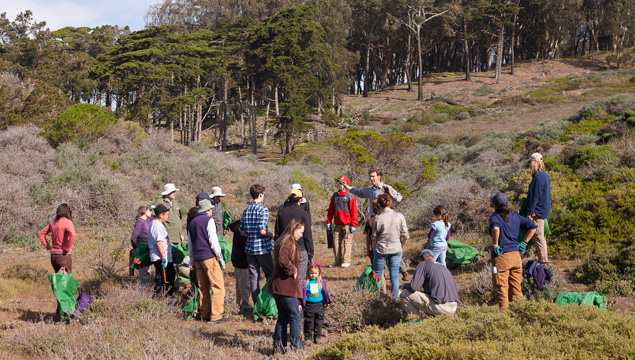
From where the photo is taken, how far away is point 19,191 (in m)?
10.5

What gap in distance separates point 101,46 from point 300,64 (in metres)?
21.7

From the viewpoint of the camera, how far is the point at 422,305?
4664 millimetres

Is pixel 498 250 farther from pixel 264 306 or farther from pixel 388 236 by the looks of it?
pixel 264 306

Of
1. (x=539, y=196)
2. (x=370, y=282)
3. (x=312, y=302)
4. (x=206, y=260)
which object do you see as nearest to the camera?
(x=312, y=302)

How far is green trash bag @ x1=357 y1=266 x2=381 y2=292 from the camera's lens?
556cm

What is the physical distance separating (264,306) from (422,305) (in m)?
2.07

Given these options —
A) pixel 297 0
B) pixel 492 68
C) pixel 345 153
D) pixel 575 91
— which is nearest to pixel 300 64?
pixel 297 0

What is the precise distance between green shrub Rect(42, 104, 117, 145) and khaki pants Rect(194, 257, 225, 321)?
41.2 feet

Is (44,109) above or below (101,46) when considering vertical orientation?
below

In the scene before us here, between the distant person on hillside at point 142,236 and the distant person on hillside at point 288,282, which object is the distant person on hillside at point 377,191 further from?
the distant person on hillside at point 142,236

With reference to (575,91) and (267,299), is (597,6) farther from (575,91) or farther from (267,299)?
(267,299)

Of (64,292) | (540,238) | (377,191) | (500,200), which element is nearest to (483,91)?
(377,191)

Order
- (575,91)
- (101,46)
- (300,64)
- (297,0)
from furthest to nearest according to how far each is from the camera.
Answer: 1. (297,0)
2. (101,46)
3. (575,91)
4. (300,64)

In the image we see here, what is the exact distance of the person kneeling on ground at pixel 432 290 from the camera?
4.57m
